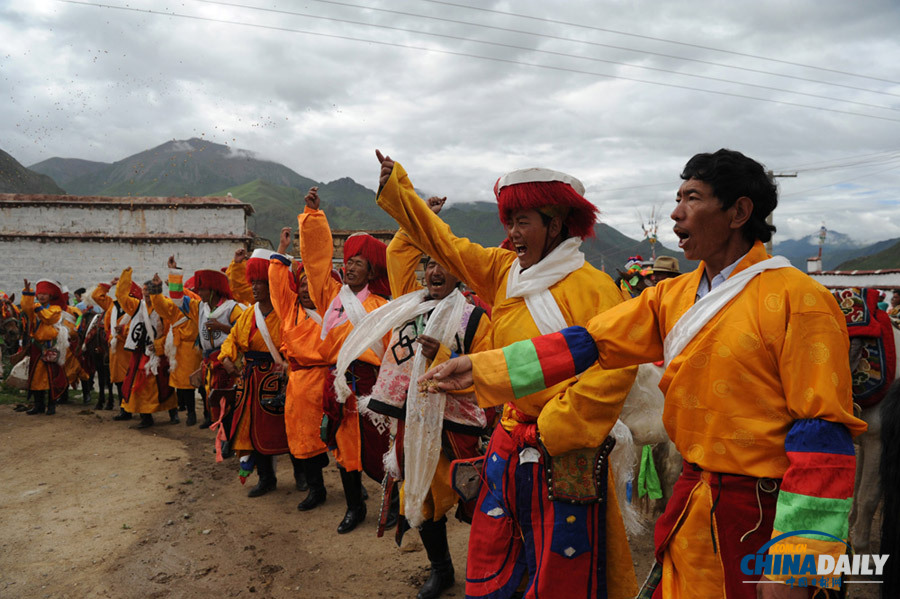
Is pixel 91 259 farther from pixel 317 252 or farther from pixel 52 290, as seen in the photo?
pixel 317 252

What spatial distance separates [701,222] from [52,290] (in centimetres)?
1173

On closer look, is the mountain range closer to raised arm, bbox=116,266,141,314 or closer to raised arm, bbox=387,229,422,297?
raised arm, bbox=116,266,141,314

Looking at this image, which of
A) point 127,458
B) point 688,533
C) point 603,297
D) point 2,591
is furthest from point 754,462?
point 127,458

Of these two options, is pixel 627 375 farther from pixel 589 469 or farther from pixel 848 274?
pixel 848 274

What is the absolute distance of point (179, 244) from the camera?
18.4 metres

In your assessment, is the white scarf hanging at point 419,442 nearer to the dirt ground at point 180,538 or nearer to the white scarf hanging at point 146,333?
the dirt ground at point 180,538

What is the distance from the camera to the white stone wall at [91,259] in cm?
1791

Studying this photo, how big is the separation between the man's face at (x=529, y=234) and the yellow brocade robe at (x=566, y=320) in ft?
0.59

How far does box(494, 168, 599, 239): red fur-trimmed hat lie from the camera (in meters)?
2.54

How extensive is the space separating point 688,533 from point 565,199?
1451mm

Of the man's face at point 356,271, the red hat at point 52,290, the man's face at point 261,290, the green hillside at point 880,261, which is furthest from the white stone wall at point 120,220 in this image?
the green hillside at point 880,261

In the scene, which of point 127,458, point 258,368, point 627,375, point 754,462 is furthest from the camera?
point 127,458

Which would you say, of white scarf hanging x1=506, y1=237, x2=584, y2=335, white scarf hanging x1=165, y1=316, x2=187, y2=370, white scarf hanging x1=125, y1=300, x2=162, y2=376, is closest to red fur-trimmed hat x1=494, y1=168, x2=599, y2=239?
white scarf hanging x1=506, y1=237, x2=584, y2=335

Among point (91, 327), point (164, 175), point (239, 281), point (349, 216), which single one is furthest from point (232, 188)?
point (239, 281)
